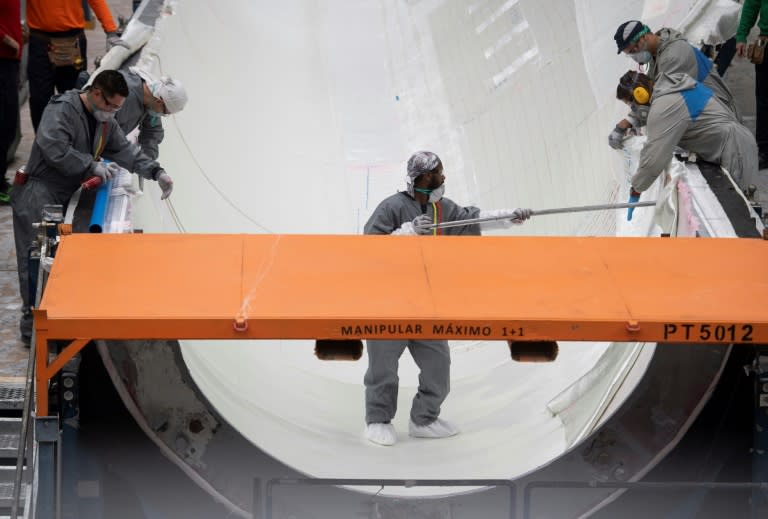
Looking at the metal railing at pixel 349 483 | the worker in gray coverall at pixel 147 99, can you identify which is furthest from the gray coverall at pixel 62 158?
the metal railing at pixel 349 483

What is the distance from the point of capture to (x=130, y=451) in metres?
4.70

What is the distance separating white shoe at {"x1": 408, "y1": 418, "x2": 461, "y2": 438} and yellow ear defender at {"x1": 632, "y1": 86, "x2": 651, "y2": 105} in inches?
68.1

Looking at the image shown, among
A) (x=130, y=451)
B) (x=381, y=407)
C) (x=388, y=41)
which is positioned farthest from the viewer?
(x=388, y=41)

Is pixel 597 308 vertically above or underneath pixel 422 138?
underneath

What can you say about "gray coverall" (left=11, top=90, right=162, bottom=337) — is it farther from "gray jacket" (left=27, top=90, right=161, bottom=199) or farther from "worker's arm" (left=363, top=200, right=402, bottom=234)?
"worker's arm" (left=363, top=200, right=402, bottom=234)

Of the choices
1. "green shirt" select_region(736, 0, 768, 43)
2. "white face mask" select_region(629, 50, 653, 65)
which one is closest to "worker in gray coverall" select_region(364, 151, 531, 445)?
"white face mask" select_region(629, 50, 653, 65)

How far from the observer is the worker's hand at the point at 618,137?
7.00 m

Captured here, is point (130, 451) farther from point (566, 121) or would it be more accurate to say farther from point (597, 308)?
point (566, 121)

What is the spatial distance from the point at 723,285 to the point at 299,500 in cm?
163

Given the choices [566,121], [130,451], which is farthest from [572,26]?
[130,451]

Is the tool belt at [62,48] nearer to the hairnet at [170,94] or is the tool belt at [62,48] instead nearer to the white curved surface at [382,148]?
the white curved surface at [382,148]

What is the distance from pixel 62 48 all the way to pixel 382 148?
8.38 feet

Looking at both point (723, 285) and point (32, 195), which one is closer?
point (723, 285)

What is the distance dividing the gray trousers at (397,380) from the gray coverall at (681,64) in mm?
1655
